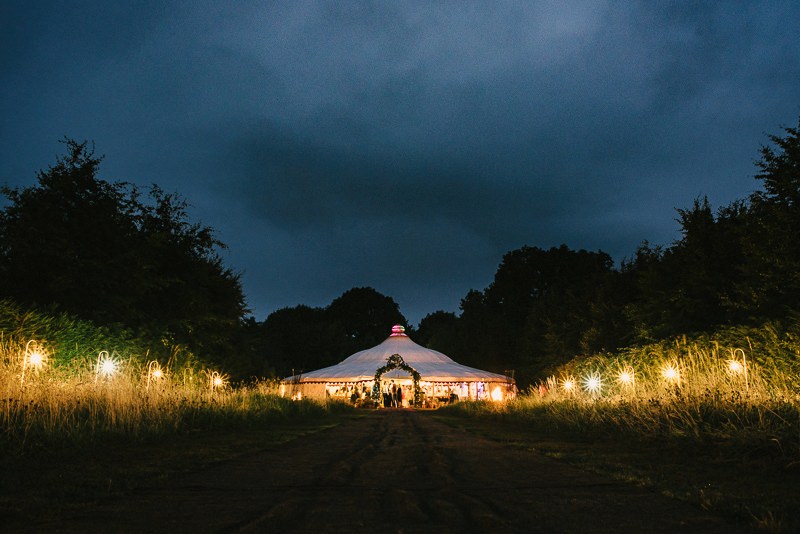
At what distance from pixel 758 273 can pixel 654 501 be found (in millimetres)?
10621

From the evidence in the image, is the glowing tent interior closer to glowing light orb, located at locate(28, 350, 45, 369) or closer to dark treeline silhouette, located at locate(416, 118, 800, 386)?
dark treeline silhouette, located at locate(416, 118, 800, 386)

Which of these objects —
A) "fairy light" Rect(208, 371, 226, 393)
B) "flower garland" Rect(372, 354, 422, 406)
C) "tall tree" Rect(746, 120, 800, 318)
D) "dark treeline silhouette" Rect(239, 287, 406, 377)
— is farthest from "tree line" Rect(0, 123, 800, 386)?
"dark treeline silhouette" Rect(239, 287, 406, 377)

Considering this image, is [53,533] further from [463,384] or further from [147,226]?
[463,384]

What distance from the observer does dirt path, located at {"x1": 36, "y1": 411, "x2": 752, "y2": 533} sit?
3.56 meters

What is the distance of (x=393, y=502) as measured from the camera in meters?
4.29

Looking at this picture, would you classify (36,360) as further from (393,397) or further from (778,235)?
(393,397)

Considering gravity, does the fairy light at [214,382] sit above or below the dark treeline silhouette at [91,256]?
below

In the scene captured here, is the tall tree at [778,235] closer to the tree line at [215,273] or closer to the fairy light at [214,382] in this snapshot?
the tree line at [215,273]

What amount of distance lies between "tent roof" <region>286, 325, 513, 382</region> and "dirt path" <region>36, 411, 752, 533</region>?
32727 millimetres

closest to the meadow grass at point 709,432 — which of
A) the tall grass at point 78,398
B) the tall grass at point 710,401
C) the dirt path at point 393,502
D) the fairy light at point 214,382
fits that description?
the tall grass at point 710,401

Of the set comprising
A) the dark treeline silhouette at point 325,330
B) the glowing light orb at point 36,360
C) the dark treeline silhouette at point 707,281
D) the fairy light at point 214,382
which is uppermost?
the dark treeline silhouette at point 325,330

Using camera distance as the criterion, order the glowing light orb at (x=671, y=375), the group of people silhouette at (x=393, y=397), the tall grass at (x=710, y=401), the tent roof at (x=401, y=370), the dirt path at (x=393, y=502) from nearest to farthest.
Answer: the dirt path at (x=393, y=502), the tall grass at (x=710, y=401), the glowing light orb at (x=671, y=375), the group of people silhouette at (x=393, y=397), the tent roof at (x=401, y=370)

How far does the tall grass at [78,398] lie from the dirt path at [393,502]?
265cm

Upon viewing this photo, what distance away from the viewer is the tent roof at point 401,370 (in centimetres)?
4125
